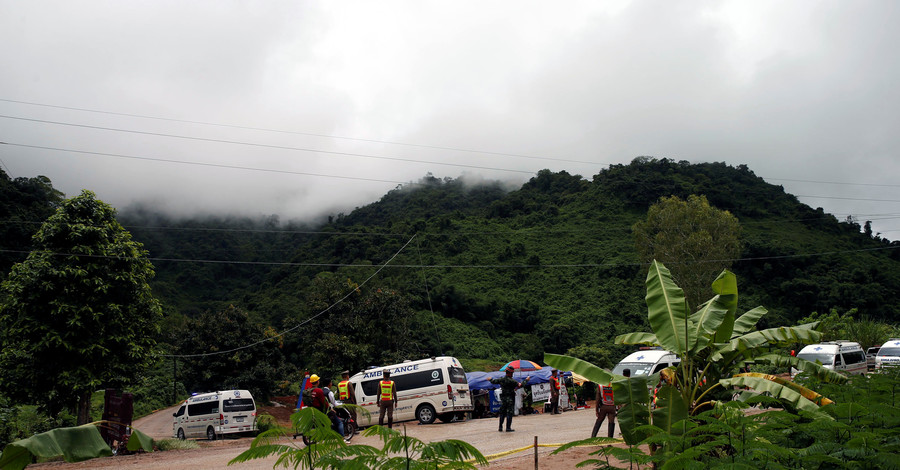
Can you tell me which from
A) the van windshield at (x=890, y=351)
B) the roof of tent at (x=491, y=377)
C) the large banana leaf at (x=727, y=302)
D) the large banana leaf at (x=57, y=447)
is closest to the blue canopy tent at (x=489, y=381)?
the roof of tent at (x=491, y=377)

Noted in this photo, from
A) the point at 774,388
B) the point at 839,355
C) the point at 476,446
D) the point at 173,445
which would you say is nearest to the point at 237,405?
the point at 173,445

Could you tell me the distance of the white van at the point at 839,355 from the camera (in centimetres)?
2444

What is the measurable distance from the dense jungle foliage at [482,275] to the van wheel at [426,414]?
1004 centimetres

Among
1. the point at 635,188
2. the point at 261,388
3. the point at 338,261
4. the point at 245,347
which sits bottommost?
the point at 261,388

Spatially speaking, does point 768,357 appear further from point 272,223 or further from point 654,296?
point 272,223

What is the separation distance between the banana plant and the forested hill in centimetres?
2235

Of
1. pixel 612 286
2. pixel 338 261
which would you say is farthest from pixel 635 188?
pixel 338 261

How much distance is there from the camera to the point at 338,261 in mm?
51469

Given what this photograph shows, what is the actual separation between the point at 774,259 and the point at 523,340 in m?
23.2

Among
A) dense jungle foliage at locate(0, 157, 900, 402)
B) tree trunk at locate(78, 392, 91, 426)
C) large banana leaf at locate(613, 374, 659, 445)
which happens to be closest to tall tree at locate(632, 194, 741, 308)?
dense jungle foliage at locate(0, 157, 900, 402)

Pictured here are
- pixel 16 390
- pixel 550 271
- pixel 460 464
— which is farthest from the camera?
pixel 550 271

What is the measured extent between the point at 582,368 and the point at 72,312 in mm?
14344

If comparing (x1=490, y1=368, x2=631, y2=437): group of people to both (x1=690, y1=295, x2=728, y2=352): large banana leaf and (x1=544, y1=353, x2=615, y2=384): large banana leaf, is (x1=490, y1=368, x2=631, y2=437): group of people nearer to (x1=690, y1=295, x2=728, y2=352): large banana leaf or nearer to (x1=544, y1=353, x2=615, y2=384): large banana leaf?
(x1=544, y1=353, x2=615, y2=384): large banana leaf

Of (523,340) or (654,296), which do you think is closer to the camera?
(654,296)
